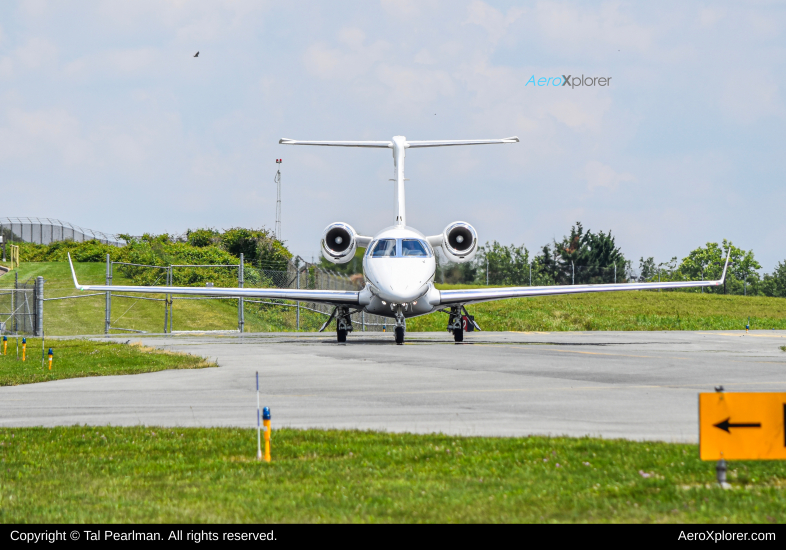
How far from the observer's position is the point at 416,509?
19.4 ft

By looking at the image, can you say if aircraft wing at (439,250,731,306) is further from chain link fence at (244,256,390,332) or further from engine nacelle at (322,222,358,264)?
chain link fence at (244,256,390,332)

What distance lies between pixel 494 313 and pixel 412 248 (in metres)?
27.8

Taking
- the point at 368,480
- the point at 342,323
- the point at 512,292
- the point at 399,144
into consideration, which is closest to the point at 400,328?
the point at 342,323

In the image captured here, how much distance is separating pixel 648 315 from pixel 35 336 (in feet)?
128

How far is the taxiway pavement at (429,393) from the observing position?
1050 centimetres

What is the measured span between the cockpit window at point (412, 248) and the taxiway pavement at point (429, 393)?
19.6 feet

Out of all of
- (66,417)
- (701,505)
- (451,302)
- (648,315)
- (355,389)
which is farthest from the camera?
(648,315)

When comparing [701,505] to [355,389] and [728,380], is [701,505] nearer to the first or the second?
[355,389]

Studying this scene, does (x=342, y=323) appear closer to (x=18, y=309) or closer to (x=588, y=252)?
(x=18, y=309)

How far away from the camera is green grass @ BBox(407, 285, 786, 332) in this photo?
172ft

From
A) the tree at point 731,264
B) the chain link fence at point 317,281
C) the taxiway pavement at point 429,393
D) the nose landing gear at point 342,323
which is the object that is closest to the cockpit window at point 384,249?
the nose landing gear at point 342,323

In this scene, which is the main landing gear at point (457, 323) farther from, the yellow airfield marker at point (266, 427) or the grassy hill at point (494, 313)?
the yellow airfield marker at point (266, 427)
